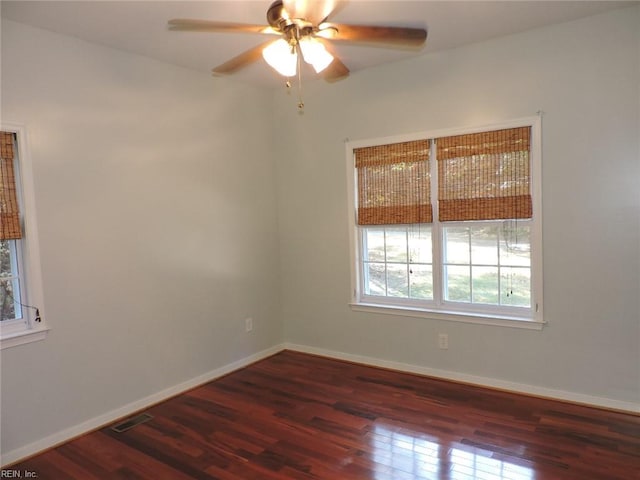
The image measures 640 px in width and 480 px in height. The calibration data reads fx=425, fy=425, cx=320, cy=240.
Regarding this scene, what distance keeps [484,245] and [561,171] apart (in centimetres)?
76

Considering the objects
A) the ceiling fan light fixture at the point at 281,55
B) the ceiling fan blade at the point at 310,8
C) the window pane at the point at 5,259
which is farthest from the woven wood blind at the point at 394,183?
the window pane at the point at 5,259

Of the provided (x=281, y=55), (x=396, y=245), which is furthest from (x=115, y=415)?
(x=281, y=55)

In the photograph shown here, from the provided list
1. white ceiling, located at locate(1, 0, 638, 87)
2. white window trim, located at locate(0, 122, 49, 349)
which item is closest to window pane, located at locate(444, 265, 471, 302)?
white ceiling, located at locate(1, 0, 638, 87)

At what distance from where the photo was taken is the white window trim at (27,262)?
258 centimetres

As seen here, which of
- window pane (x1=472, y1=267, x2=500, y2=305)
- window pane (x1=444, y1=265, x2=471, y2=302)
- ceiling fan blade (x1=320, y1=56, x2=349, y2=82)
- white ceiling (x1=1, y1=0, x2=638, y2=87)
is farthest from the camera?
window pane (x1=444, y1=265, x2=471, y2=302)

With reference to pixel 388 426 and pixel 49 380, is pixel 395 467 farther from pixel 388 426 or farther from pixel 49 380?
pixel 49 380

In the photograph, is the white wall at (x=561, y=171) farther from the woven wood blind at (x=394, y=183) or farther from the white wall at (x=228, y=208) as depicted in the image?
the woven wood blind at (x=394, y=183)

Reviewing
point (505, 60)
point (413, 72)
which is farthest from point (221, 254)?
point (505, 60)

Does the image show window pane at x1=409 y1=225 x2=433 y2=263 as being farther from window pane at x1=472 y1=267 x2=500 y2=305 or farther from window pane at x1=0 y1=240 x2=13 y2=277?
window pane at x1=0 y1=240 x2=13 y2=277

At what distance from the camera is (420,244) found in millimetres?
3674

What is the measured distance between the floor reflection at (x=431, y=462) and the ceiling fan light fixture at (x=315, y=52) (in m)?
2.18

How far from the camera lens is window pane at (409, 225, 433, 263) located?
3.64 metres

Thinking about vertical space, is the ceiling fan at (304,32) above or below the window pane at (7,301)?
above

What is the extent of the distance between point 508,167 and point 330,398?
86.9 inches
